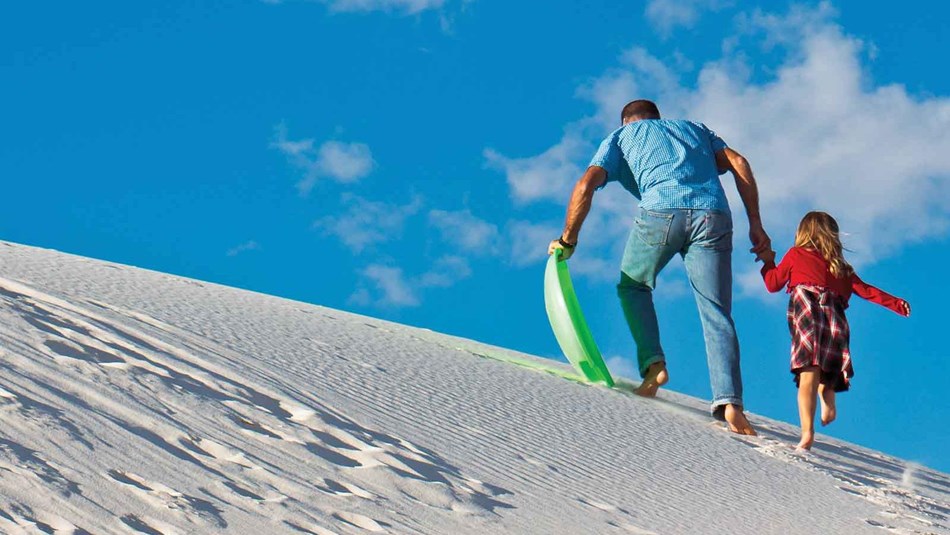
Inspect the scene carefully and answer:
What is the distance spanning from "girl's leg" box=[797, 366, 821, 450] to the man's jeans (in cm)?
26

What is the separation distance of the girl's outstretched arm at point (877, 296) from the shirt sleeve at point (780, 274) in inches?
12.0

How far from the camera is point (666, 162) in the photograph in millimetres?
4781

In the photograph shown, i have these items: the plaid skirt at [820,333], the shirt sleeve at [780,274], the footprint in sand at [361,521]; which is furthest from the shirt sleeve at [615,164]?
the footprint in sand at [361,521]

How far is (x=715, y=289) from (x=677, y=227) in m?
0.32

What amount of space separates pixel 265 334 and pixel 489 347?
7.12 feet

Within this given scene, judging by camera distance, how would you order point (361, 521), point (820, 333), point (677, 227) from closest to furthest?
point (361, 521) → point (820, 333) → point (677, 227)

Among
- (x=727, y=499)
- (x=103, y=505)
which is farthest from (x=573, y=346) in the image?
(x=103, y=505)

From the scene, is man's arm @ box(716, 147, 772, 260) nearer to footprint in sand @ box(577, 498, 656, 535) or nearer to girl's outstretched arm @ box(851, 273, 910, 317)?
girl's outstretched arm @ box(851, 273, 910, 317)

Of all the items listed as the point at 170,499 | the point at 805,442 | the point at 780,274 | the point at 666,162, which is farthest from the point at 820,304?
the point at 170,499

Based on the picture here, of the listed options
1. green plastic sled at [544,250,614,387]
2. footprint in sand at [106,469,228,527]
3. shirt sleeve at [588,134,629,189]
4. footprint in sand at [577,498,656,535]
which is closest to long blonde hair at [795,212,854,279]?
shirt sleeve at [588,134,629,189]

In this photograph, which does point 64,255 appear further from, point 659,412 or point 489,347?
point 659,412

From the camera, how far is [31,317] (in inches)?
118

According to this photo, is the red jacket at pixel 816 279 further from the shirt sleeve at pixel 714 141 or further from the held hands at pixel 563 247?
the held hands at pixel 563 247

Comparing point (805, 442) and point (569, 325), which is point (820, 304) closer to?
point (805, 442)
